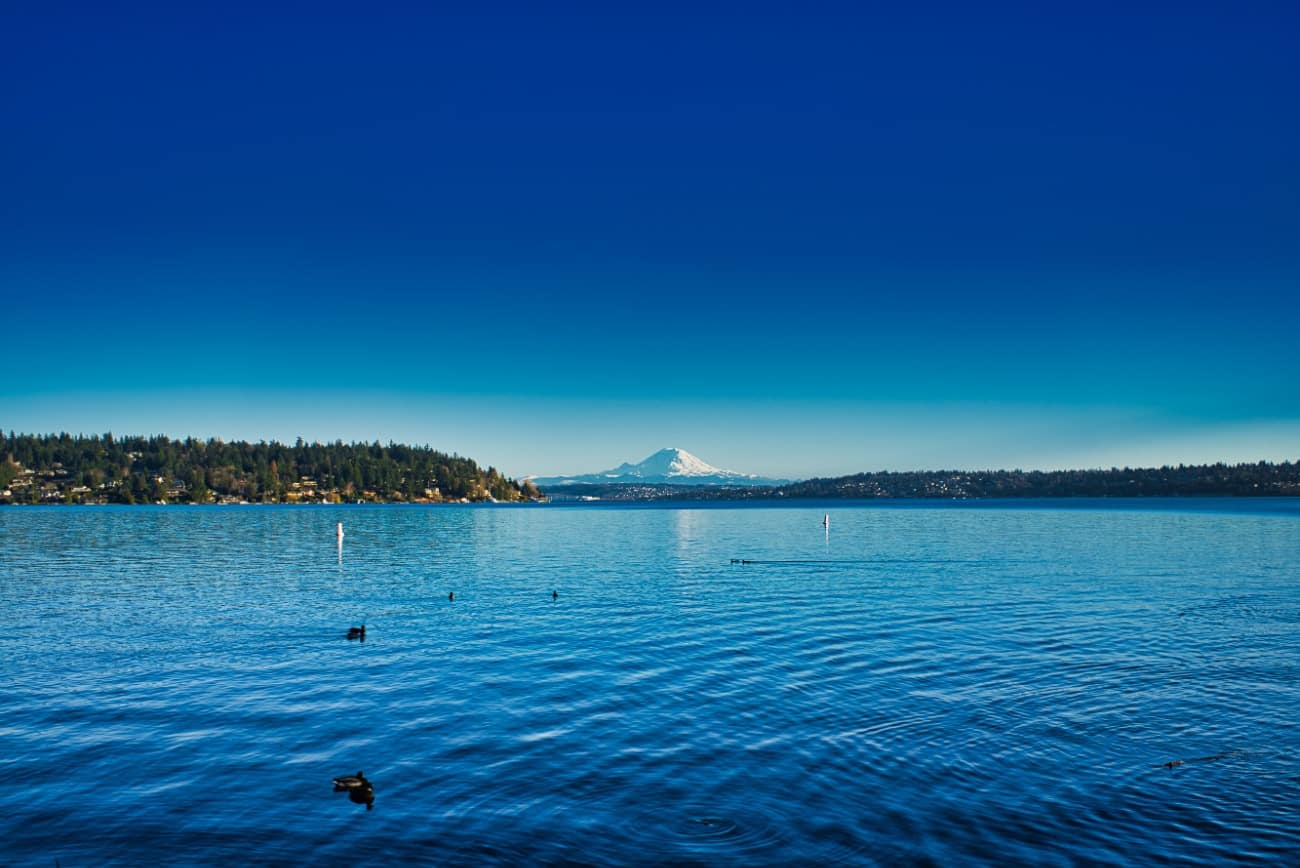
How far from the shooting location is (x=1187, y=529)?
128m

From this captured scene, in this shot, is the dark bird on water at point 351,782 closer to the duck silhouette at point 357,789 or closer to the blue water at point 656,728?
the duck silhouette at point 357,789

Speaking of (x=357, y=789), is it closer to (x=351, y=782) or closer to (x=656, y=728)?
(x=351, y=782)

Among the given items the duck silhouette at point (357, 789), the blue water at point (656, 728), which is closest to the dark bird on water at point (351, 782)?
the duck silhouette at point (357, 789)

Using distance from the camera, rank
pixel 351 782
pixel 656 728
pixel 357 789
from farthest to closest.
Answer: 1. pixel 656 728
2. pixel 351 782
3. pixel 357 789

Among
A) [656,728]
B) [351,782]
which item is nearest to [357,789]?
[351,782]

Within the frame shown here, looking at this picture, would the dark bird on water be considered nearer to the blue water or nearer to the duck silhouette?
the duck silhouette

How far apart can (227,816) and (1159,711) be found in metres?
24.2

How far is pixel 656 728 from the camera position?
71.6ft

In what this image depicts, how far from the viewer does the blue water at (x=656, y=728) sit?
49.3 ft

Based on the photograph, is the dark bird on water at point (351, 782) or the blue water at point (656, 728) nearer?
the blue water at point (656, 728)

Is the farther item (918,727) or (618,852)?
(918,727)

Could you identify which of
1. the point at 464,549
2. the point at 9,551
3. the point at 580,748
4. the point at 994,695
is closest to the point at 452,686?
the point at 580,748

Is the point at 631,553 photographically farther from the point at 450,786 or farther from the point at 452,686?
the point at 450,786

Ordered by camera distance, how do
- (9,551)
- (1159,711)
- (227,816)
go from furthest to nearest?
(9,551), (1159,711), (227,816)
